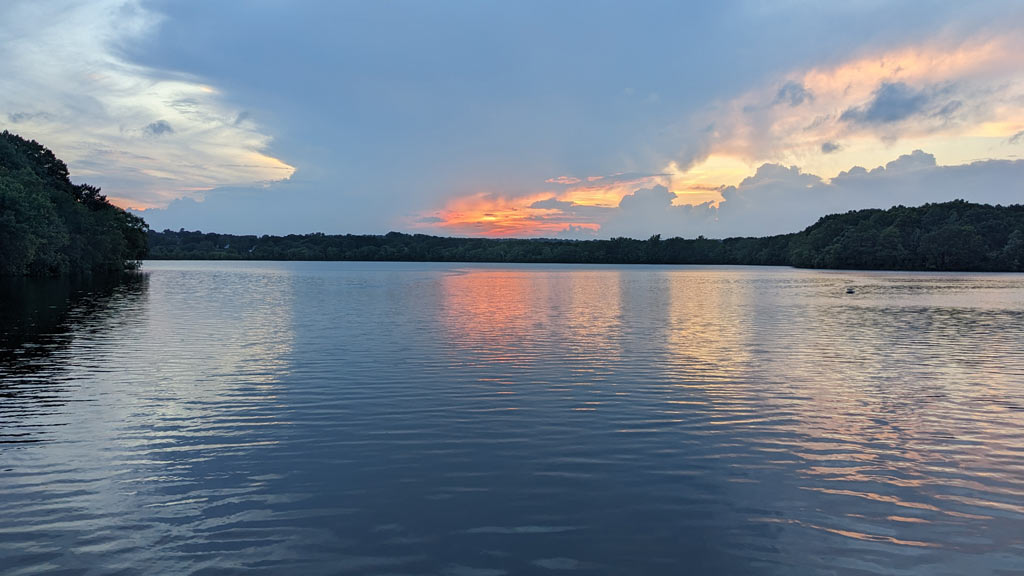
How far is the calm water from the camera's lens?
33.5 ft

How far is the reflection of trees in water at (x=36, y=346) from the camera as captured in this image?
61.4 feet

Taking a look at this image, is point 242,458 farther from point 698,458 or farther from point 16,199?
point 16,199

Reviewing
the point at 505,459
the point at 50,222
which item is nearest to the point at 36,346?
the point at 505,459

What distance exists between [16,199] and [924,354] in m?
88.4

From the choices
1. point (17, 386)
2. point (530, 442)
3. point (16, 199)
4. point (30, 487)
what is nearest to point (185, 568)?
point (30, 487)

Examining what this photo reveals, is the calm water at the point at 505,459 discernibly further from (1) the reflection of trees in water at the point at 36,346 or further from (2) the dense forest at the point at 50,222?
(2) the dense forest at the point at 50,222

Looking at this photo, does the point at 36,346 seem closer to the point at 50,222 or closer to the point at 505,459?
the point at 505,459

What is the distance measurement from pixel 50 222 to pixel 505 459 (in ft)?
330

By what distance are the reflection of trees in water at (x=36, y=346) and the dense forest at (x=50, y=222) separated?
37.7 ft

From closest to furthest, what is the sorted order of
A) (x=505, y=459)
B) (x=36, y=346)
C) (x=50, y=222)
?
(x=505, y=459)
(x=36, y=346)
(x=50, y=222)

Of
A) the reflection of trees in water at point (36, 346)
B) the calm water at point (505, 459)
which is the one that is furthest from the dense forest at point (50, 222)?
the calm water at point (505, 459)

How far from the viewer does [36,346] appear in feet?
105

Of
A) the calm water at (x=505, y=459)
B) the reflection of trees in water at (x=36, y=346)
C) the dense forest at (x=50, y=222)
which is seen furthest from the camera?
the dense forest at (x=50, y=222)

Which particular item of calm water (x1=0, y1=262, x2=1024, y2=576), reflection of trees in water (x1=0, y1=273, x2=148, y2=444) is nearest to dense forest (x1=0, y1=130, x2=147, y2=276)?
reflection of trees in water (x1=0, y1=273, x2=148, y2=444)
